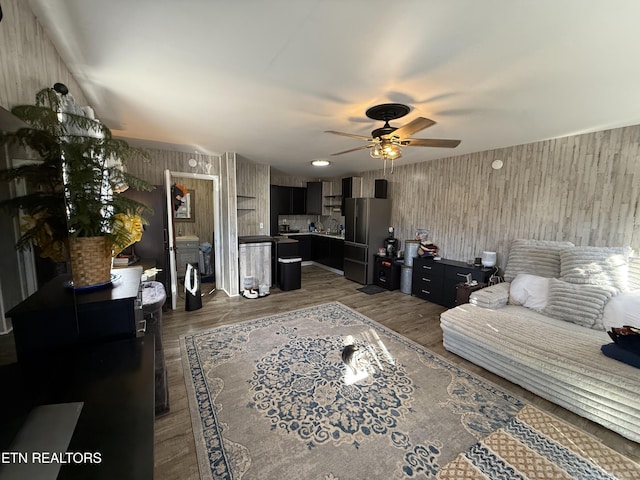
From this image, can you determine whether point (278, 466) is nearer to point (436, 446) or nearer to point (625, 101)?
point (436, 446)

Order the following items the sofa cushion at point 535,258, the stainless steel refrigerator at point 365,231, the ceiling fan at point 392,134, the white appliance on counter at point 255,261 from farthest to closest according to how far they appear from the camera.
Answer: the stainless steel refrigerator at point 365,231 < the white appliance on counter at point 255,261 < the sofa cushion at point 535,258 < the ceiling fan at point 392,134

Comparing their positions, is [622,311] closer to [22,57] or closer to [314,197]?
[22,57]

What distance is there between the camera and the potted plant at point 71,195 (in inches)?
38.7

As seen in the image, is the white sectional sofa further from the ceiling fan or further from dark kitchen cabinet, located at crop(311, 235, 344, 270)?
dark kitchen cabinet, located at crop(311, 235, 344, 270)

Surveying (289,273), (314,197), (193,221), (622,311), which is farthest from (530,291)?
(193,221)

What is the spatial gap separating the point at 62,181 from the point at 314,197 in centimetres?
592

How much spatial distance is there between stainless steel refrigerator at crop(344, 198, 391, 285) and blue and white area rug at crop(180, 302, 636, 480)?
2.41 meters

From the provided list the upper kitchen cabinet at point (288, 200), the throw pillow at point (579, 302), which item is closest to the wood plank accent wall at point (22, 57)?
the throw pillow at point (579, 302)

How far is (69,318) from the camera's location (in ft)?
3.77

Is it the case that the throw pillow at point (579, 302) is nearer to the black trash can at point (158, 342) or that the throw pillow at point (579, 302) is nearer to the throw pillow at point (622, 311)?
the throw pillow at point (622, 311)

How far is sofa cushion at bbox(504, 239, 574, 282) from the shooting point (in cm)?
304

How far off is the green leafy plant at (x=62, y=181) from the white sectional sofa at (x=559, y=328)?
3.08 m

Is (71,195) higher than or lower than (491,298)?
higher

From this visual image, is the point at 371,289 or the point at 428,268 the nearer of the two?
the point at 428,268
